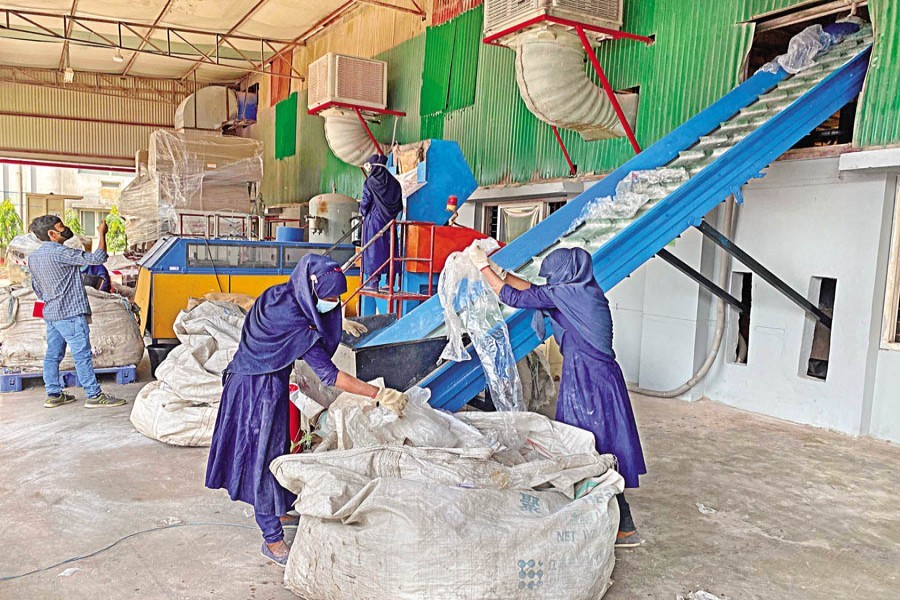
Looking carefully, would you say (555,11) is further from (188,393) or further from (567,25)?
(188,393)

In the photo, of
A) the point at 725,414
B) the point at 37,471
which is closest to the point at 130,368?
the point at 37,471

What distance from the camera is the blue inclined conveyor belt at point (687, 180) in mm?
3814

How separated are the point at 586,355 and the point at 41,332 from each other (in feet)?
17.1

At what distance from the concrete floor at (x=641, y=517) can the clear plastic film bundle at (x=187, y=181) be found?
19.3ft

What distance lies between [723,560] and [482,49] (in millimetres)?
7154

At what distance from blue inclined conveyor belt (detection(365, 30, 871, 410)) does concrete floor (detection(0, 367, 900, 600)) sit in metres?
1.26

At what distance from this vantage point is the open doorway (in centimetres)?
527

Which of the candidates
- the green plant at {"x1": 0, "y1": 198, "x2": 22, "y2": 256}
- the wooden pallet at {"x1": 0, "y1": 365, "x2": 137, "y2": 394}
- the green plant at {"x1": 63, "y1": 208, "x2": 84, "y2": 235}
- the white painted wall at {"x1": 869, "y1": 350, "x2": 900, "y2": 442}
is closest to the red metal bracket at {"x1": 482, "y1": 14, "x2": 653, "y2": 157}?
the white painted wall at {"x1": 869, "y1": 350, "x2": 900, "y2": 442}

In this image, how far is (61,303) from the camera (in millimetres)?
5184

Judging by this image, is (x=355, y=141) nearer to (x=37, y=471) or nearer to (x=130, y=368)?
(x=130, y=368)

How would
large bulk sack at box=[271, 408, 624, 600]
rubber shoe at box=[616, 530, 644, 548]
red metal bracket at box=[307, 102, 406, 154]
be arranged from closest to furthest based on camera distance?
large bulk sack at box=[271, 408, 624, 600] → rubber shoe at box=[616, 530, 644, 548] → red metal bracket at box=[307, 102, 406, 154]

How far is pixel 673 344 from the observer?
6.43 m

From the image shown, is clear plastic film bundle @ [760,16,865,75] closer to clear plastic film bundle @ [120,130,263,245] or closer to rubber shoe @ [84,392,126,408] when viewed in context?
rubber shoe @ [84,392,126,408]

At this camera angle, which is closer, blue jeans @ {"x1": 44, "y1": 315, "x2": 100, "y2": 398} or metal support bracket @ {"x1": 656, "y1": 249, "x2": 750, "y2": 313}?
blue jeans @ {"x1": 44, "y1": 315, "x2": 100, "y2": 398}
